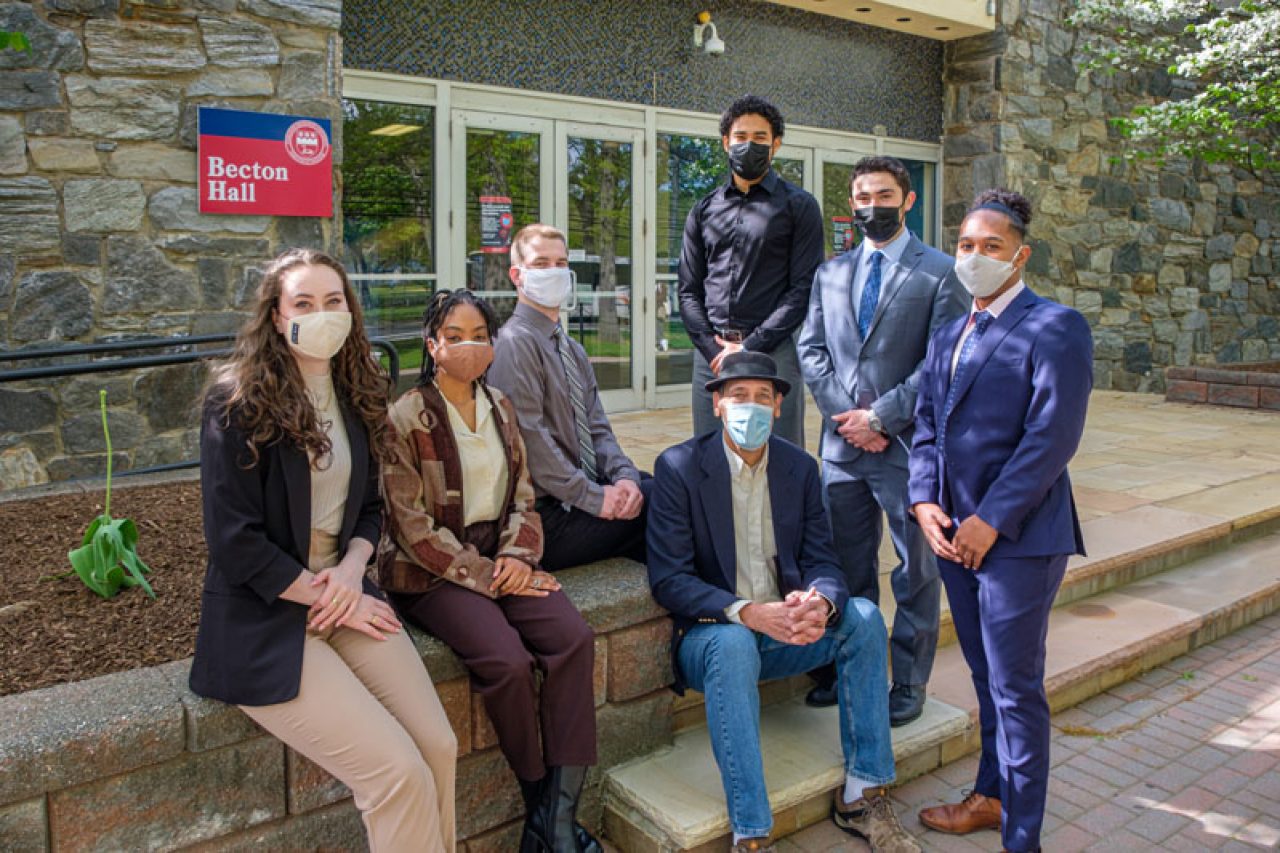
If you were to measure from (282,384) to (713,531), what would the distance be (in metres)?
1.31

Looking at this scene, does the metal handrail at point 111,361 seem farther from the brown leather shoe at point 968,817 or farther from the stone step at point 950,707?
the brown leather shoe at point 968,817

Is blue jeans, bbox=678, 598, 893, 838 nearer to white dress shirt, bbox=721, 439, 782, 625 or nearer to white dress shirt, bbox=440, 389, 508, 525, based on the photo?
white dress shirt, bbox=721, 439, 782, 625

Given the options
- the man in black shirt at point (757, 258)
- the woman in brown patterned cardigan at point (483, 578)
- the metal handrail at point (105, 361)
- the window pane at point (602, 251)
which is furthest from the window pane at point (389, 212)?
the woman in brown patterned cardigan at point (483, 578)

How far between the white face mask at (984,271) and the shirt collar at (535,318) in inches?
51.1

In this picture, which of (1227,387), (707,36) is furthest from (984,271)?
(1227,387)

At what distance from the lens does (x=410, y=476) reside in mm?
2799

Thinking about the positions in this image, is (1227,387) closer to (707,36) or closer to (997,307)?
(707,36)

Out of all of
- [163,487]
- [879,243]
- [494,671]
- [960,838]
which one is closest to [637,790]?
[494,671]

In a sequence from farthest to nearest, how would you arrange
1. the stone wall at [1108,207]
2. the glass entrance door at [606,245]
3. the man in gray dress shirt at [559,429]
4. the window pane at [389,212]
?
the stone wall at [1108,207] → the glass entrance door at [606,245] → the window pane at [389,212] → the man in gray dress shirt at [559,429]

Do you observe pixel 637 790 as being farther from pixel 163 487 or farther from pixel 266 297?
pixel 163 487

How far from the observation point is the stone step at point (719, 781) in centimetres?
292

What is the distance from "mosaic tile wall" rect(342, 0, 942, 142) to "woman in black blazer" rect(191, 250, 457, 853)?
5.01 meters

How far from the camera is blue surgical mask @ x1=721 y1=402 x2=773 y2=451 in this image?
309 centimetres

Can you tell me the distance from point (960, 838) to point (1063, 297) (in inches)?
359
